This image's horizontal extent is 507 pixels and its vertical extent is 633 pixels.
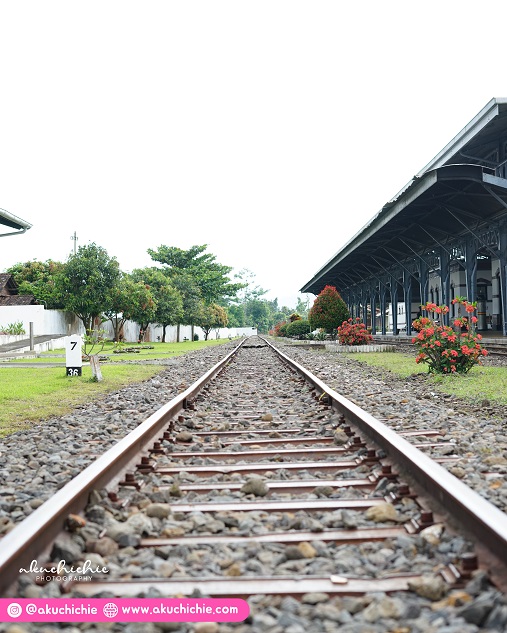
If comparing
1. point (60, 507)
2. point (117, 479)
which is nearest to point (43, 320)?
point (117, 479)

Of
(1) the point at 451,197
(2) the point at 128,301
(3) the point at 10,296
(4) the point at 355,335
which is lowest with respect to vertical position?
(4) the point at 355,335

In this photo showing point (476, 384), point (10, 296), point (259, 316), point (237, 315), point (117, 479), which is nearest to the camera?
point (117, 479)

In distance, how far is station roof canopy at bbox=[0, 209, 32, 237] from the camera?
18606 mm

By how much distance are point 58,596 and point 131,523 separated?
28.8 inches

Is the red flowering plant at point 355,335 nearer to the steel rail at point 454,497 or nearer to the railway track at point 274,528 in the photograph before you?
the railway track at point 274,528

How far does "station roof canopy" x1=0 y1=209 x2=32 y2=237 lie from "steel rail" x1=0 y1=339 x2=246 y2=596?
Result: 51.3ft

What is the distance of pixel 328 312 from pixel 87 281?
623 inches

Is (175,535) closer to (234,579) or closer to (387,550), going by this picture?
(234,579)

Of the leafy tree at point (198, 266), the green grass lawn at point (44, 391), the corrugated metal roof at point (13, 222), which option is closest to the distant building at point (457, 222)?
the green grass lawn at point (44, 391)

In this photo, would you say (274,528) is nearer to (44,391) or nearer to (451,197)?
(44,391)

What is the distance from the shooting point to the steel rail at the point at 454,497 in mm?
2262

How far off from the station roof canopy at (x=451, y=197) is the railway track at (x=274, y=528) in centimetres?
1467

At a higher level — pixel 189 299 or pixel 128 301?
pixel 189 299

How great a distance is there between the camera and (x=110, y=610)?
2045 mm
